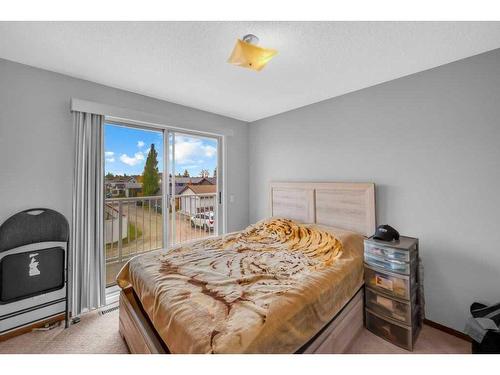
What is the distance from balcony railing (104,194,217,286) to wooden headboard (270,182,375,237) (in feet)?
4.25

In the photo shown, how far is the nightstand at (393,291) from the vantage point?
5.58ft

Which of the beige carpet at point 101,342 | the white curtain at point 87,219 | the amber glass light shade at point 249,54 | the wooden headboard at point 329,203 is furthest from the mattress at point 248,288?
the amber glass light shade at point 249,54

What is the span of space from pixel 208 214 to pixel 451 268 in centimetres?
329

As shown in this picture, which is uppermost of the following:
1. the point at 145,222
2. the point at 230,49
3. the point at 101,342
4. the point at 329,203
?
the point at 230,49

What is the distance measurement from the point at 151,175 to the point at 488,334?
365 cm

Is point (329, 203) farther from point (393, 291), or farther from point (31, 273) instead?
point (31, 273)

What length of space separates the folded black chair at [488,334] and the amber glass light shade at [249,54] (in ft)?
8.06

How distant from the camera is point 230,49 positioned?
1.71 metres

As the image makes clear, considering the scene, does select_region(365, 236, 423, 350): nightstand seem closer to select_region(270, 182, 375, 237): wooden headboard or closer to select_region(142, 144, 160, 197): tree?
select_region(270, 182, 375, 237): wooden headboard

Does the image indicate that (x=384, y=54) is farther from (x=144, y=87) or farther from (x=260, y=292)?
(x=144, y=87)

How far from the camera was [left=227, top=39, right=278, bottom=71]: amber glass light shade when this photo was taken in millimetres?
1418

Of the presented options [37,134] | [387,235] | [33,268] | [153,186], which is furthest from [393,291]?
[37,134]
